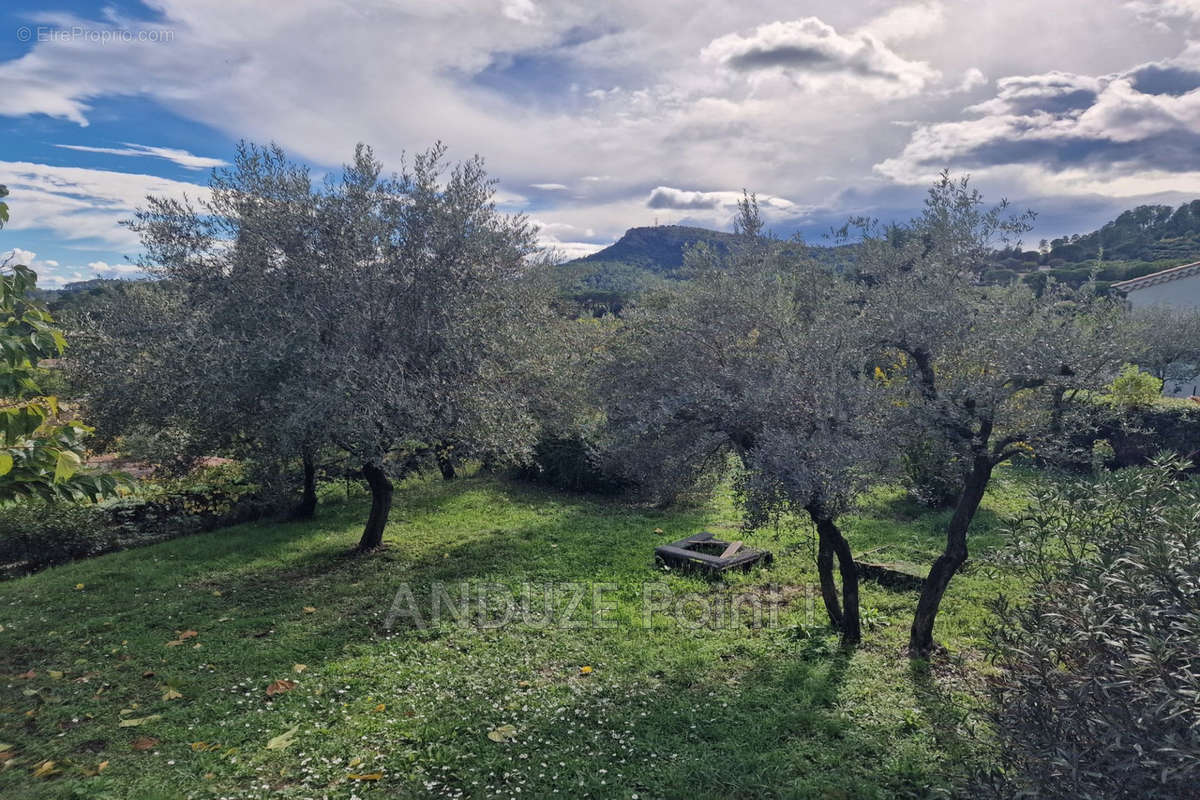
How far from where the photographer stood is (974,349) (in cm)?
666

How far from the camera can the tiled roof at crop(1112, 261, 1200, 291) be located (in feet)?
120

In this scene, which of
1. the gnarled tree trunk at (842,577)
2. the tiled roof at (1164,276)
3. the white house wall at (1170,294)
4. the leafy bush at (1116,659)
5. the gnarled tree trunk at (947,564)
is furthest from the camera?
the tiled roof at (1164,276)

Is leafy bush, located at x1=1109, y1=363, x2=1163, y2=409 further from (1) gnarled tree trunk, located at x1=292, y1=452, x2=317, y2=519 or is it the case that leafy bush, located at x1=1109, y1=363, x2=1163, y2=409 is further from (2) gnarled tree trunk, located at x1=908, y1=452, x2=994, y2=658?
(1) gnarled tree trunk, located at x1=292, y1=452, x2=317, y2=519

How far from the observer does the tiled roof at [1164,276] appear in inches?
1437

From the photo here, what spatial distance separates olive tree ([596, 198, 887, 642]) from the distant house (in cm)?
3820

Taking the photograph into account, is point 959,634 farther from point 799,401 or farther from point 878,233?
point 878,233

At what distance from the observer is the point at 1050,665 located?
3928mm

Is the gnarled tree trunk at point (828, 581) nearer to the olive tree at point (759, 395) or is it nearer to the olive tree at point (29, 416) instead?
the olive tree at point (759, 395)

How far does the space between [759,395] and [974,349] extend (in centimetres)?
236

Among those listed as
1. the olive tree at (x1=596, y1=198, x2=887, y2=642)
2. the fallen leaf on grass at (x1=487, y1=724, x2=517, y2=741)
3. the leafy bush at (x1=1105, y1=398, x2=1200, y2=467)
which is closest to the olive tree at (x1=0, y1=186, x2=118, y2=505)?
the fallen leaf on grass at (x1=487, y1=724, x2=517, y2=741)

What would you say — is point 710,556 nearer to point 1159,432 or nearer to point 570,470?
point 570,470

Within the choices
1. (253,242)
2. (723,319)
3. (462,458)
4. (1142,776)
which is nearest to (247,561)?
(462,458)

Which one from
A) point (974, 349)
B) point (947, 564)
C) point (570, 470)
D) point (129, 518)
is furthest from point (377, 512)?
point (974, 349)

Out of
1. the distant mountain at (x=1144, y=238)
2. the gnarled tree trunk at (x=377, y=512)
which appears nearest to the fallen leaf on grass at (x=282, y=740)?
the gnarled tree trunk at (x=377, y=512)
